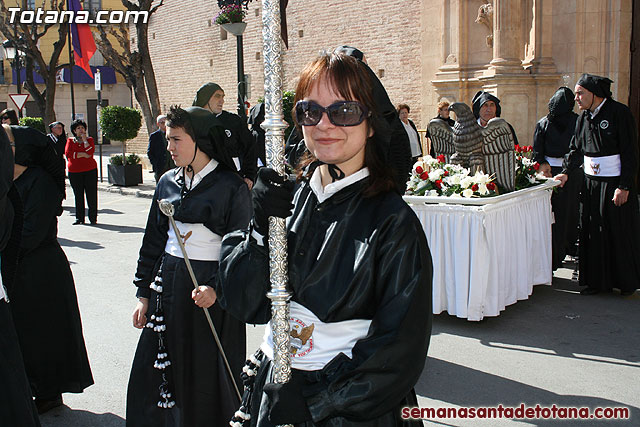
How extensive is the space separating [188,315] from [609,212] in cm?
521

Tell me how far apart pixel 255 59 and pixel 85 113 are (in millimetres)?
26379

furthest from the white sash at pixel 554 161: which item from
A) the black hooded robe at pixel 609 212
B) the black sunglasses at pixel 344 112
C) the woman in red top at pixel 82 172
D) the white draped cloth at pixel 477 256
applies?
the woman in red top at pixel 82 172

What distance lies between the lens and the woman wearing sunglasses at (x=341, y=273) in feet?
6.78

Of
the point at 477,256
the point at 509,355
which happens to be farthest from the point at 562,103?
the point at 509,355

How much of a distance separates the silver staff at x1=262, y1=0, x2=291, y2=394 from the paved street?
8.92ft

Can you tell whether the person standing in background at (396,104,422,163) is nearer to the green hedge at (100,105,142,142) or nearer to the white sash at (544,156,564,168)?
the white sash at (544,156,564,168)

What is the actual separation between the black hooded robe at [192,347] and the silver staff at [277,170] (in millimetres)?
1744

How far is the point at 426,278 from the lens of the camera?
2.13m

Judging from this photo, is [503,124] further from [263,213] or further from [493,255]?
[263,213]

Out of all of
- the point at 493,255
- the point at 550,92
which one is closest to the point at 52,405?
the point at 493,255

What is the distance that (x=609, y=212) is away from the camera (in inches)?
291

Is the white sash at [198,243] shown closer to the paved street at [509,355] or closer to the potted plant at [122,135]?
the paved street at [509,355]

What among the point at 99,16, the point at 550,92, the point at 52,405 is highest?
the point at 99,16

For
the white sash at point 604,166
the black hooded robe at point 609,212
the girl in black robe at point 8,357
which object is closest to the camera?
the girl in black robe at point 8,357
